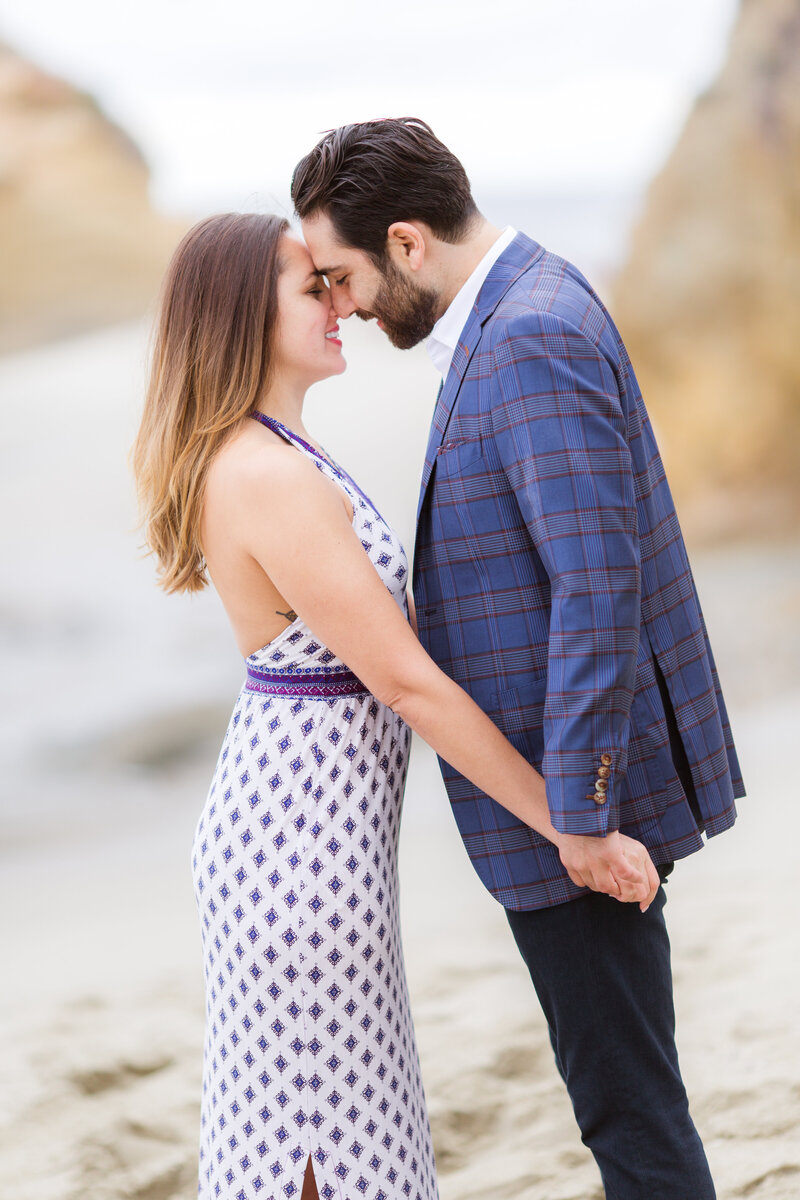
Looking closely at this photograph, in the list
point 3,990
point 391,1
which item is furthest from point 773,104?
point 3,990

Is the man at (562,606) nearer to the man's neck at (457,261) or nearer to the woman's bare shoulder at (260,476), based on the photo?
the man's neck at (457,261)

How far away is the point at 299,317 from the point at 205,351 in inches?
5.4

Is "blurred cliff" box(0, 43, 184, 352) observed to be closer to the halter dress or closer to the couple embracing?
the couple embracing

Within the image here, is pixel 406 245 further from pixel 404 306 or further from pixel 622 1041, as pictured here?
pixel 622 1041

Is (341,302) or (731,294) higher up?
(731,294)

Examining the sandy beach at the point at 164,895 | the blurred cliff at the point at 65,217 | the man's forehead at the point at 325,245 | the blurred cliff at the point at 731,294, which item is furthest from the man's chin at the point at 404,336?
the blurred cliff at the point at 65,217

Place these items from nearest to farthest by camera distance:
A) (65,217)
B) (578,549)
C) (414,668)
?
(578,549)
(414,668)
(65,217)

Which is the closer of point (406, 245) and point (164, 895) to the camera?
point (406, 245)

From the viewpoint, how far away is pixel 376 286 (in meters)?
1.59

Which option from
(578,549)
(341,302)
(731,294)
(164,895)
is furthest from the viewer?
(731,294)

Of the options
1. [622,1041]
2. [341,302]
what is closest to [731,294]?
[341,302]

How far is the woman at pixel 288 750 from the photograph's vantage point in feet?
4.77

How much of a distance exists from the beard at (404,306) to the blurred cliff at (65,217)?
737 centimetres

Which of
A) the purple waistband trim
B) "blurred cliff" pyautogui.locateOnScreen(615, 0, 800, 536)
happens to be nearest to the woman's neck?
the purple waistband trim
